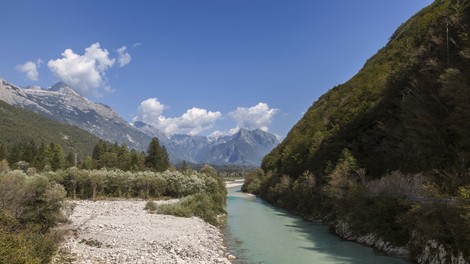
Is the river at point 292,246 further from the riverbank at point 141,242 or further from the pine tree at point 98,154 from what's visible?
the pine tree at point 98,154

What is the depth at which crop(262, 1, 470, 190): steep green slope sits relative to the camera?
32.7 m

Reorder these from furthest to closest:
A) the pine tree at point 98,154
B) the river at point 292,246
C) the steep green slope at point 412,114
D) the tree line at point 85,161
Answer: the pine tree at point 98,154 < the tree line at point 85,161 < the steep green slope at point 412,114 < the river at point 292,246

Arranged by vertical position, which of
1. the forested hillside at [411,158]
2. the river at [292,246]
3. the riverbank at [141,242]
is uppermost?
the forested hillside at [411,158]

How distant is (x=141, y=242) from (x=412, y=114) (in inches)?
1327

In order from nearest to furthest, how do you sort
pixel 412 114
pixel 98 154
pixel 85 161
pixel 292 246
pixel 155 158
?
pixel 292 246, pixel 412 114, pixel 85 161, pixel 155 158, pixel 98 154

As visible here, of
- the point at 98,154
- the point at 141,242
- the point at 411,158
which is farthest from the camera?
the point at 98,154

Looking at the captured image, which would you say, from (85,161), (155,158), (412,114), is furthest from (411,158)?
(85,161)

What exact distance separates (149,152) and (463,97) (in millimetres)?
113833

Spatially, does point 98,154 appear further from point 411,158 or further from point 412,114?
point 412,114

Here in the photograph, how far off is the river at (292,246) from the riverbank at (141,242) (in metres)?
2.81

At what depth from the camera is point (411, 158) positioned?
44906 mm

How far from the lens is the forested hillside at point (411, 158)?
25.5 meters

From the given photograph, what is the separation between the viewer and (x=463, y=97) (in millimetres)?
29078

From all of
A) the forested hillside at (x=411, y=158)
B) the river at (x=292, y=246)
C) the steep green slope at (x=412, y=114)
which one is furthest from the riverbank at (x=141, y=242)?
the steep green slope at (x=412, y=114)
